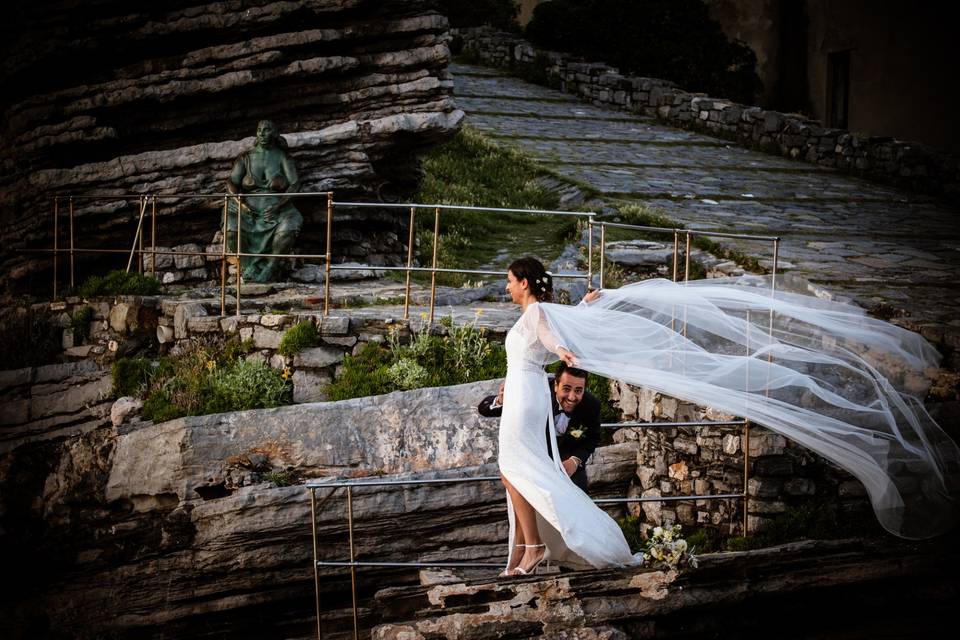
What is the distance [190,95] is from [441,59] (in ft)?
10.5

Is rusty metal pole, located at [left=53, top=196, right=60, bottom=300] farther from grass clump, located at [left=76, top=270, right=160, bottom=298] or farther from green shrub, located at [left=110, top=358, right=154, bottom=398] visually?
green shrub, located at [left=110, top=358, right=154, bottom=398]

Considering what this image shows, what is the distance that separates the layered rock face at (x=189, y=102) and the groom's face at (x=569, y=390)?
6636mm

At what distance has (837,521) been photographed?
27.5ft

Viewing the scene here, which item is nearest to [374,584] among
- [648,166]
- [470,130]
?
[648,166]

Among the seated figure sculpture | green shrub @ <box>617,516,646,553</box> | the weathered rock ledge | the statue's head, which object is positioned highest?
the statue's head

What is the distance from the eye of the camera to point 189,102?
43.7ft

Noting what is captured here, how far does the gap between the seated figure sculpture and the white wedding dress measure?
5.83m

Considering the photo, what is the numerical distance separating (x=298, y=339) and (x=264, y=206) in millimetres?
2793

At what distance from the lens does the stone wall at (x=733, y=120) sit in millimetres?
17516

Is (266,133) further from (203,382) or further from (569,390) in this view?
(569,390)

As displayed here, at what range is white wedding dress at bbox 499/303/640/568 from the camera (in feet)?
23.1

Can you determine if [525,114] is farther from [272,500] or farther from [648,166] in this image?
[272,500]

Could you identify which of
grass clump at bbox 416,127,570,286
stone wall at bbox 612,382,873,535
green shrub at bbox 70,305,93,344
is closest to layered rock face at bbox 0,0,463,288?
grass clump at bbox 416,127,570,286

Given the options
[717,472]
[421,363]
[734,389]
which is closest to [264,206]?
[421,363]
